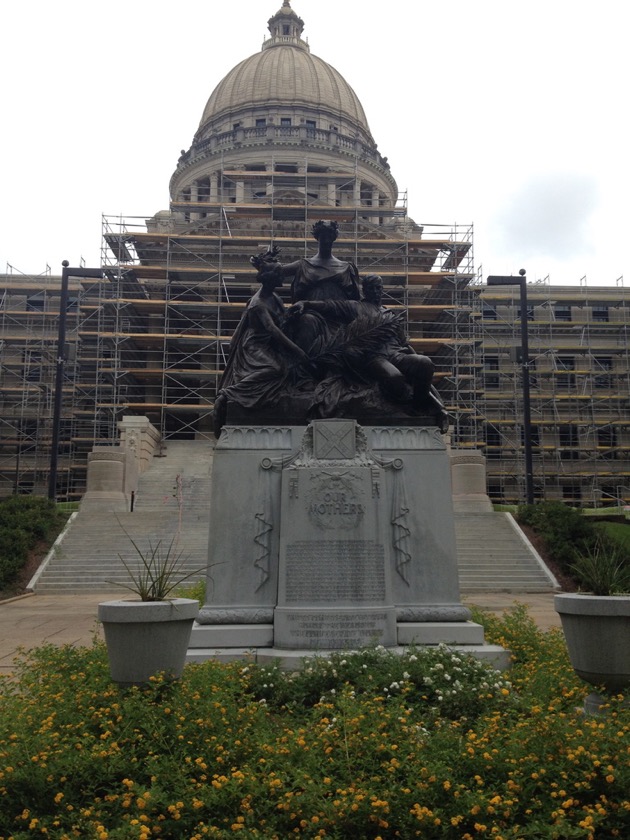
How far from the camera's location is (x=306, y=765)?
4.41 meters

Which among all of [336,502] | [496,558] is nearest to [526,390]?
[496,558]

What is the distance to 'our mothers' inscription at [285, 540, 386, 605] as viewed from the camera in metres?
7.25

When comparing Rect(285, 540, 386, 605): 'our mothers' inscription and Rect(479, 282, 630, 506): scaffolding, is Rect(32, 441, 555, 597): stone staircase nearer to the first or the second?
Rect(285, 540, 386, 605): 'our mothers' inscription

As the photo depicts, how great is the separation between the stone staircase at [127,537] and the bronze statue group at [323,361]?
24.5 ft

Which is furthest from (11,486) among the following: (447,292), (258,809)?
(258,809)

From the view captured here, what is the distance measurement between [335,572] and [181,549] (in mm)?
15737

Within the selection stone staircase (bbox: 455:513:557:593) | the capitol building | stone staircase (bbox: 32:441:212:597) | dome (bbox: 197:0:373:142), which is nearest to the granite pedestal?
stone staircase (bbox: 32:441:212:597)

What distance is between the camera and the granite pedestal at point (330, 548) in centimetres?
716

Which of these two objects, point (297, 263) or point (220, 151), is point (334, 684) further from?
point (220, 151)

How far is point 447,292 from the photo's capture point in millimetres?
50281

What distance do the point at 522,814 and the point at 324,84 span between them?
251 ft

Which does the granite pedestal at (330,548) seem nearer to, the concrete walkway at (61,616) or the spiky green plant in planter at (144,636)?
the spiky green plant in planter at (144,636)

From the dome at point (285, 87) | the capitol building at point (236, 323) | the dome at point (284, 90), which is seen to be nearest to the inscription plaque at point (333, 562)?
the capitol building at point (236, 323)

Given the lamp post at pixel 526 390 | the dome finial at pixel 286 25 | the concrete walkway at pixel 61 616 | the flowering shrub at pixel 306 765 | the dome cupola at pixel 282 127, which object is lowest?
the concrete walkway at pixel 61 616
